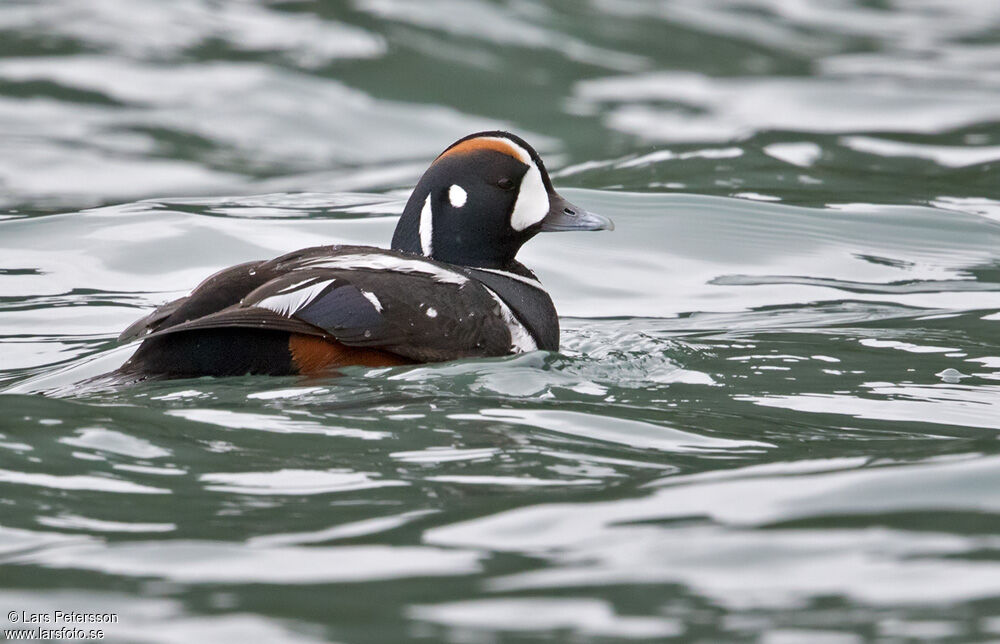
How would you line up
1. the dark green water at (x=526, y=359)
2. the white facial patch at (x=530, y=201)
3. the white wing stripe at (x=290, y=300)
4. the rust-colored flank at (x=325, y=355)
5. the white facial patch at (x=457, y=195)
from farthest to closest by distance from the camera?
the white facial patch at (x=530, y=201), the white facial patch at (x=457, y=195), the rust-colored flank at (x=325, y=355), the white wing stripe at (x=290, y=300), the dark green water at (x=526, y=359)

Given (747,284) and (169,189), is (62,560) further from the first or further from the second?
(169,189)

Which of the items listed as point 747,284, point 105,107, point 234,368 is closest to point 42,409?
point 234,368

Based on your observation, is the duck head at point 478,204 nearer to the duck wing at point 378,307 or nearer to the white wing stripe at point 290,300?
the duck wing at point 378,307

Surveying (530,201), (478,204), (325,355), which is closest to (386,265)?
(325,355)

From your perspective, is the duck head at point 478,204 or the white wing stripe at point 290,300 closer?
the white wing stripe at point 290,300

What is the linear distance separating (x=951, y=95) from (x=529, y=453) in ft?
35.0

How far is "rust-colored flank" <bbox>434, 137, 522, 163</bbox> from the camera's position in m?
6.32

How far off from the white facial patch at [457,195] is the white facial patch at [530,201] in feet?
0.78

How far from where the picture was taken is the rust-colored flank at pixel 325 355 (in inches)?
217

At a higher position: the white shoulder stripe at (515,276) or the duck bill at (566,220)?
the duck bill at (566,220)

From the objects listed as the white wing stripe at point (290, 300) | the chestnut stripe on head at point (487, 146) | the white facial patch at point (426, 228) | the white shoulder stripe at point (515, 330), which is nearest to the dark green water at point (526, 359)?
the white shoulder stripe at point (515, 330)

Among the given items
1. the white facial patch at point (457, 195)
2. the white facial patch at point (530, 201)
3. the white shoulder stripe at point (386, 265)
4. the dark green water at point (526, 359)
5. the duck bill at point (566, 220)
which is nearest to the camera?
the dark green water at point (526, 359)

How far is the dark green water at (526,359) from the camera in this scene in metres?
3.71

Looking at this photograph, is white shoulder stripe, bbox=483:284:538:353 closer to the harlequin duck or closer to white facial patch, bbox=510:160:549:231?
the harlequin duck
